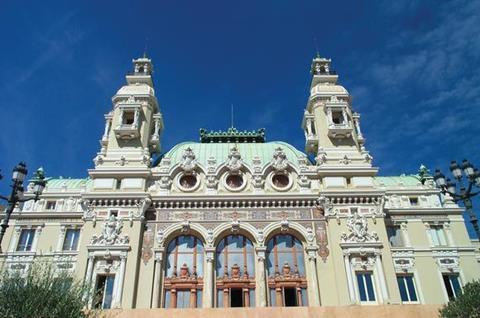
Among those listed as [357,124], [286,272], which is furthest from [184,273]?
[357,124]

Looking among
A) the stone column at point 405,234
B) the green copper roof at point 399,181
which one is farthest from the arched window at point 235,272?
the green copper roof at point 399,181

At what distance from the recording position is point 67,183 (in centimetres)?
4403

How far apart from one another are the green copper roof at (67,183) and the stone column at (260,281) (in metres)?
17.9

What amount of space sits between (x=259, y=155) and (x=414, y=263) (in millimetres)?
15651

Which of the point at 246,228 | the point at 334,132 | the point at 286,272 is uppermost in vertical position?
the point at 334,132

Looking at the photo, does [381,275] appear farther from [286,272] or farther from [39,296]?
[39,296]

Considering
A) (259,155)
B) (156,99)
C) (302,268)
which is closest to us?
(302,268)

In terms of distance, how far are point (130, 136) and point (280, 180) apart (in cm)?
1370

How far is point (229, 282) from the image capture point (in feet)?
109

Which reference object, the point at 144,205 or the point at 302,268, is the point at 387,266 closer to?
the point at 302,268

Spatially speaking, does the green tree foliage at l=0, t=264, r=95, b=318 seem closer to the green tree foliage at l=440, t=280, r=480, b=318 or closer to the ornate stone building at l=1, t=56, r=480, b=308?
the ornate stone building at l=1, t=56, r=480, b=308

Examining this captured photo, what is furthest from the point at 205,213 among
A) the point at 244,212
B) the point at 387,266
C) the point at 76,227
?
the point at 387,266

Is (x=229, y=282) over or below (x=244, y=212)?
below

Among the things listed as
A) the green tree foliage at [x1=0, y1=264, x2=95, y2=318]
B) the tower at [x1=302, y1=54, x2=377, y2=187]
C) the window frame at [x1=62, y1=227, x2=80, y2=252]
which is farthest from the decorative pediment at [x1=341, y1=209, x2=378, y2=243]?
the window frame at [x1=62, y1=227, x2=80, y2=252]
